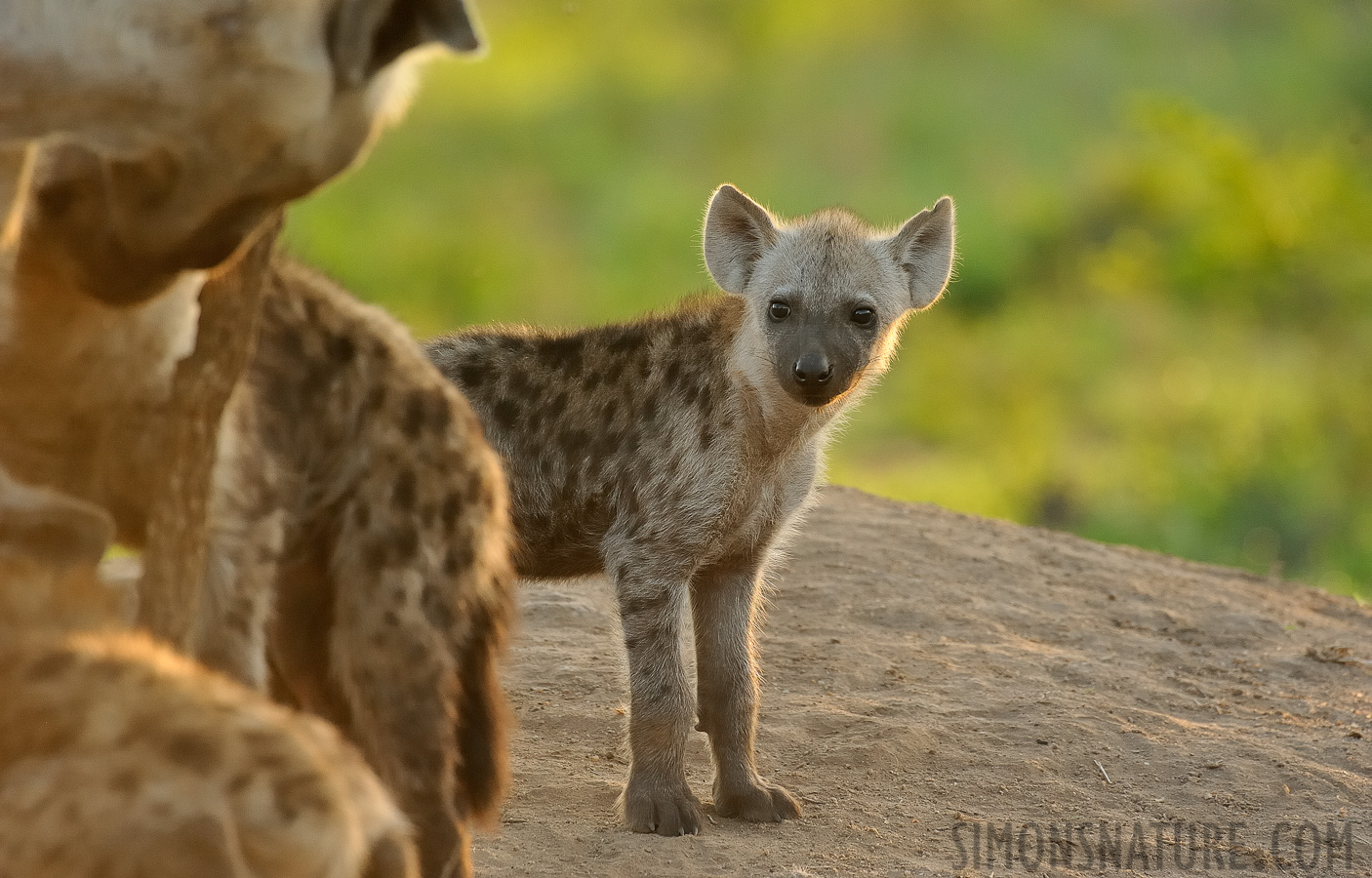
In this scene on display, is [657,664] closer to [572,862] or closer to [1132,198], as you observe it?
[572,862]

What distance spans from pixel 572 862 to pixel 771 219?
1.67 m

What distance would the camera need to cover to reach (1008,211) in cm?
1244

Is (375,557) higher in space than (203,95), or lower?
lower

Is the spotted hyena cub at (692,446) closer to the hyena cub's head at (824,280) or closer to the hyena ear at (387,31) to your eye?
the hyena cub's head at (824,280)

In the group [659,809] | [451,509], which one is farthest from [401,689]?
[659,809]

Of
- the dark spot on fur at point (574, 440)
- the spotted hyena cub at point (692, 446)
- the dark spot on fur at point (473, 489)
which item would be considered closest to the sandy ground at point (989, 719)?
the spotted hyena cub at point (692, 446)

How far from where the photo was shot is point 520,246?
10.8 metres

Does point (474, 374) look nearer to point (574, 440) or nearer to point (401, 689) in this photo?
point (574, 440)

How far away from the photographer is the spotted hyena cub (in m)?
3.31

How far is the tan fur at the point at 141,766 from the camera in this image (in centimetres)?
125

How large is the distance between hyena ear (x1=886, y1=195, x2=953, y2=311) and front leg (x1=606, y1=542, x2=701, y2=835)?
962mm

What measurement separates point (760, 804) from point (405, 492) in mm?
1397

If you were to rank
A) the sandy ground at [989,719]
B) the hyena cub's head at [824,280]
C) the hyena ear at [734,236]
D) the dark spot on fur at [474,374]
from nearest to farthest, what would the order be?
the sandy ground at [989,719], the hyena cub's head at [824,280], the dark spot on fur at [474,374], the hyena ear at [734,236]

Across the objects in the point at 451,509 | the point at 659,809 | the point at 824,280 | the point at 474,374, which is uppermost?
the point at 824,280
